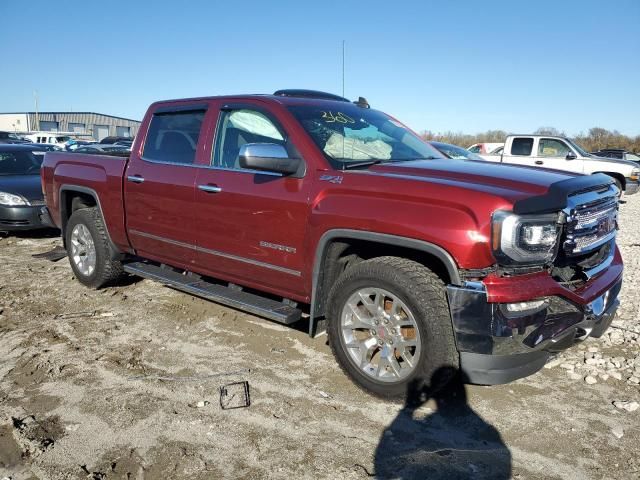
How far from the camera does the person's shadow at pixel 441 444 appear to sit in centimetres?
259

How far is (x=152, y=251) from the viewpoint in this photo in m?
4.84

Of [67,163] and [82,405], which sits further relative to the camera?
[67,163]

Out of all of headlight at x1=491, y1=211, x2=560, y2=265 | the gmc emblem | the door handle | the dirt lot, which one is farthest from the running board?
the gmc emblem

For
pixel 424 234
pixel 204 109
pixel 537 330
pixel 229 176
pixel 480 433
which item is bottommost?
pixel 480 433

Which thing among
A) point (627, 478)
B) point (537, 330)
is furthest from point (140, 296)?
point (627, 478)

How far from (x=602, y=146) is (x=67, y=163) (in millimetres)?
49832

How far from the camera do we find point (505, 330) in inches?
108

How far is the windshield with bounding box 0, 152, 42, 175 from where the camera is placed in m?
9.33

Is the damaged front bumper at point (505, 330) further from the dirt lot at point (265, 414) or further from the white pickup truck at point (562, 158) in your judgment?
the white pickup truck at point (562, 158)

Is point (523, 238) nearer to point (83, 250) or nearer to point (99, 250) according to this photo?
point (99, 250)

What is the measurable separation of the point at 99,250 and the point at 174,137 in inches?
61.0

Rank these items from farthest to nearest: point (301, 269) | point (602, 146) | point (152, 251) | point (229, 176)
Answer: point (602, 146), point (152, 251), point (229, 176), point (301, 269)

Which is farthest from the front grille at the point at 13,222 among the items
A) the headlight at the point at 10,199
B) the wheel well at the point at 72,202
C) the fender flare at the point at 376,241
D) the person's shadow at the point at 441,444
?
the person's shadow at the point at 441,444

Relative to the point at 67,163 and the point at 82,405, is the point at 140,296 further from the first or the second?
the point at 82,405
